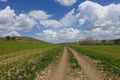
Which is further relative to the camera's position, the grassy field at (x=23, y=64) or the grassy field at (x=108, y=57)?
the grassy field at (x=108, y=57)

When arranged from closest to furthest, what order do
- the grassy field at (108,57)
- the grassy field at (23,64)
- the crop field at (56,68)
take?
the crop field at (56,68)
the grassy field at (23,64)
the grassy field at (108,57)

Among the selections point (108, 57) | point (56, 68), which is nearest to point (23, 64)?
point (56, 68)

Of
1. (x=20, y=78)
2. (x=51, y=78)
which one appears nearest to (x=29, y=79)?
(x=20, y=78)

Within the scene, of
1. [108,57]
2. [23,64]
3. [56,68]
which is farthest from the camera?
[108,57]

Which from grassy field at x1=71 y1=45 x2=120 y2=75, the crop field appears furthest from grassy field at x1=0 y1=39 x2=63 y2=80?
grassy field at x1=71 y1=45 x2=120 y2=75

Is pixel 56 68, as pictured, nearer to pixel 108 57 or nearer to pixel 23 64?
pixel 23 64

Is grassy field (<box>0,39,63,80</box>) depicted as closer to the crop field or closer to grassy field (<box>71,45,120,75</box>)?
the crop field

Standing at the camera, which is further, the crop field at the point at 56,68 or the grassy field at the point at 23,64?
the grassy field at the point at 23,64

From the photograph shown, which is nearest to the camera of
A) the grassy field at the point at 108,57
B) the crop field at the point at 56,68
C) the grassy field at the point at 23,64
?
the crop field at the point at 56,68

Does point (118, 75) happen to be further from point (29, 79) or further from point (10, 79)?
point (10, 79)

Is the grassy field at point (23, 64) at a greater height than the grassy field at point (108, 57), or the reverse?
the grassy field at point (23, 64)

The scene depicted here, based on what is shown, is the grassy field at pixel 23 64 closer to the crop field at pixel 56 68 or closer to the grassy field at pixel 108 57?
the crop field at pixel 56 68

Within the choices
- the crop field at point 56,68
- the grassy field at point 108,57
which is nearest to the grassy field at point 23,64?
the crop field at point 56,68

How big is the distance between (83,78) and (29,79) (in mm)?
4255
